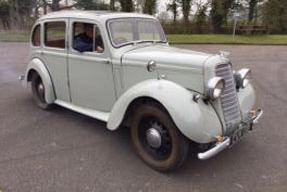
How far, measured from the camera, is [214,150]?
2789 millimetres

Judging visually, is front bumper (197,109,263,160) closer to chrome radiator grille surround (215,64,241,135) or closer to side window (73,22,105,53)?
chrome radiator grille surround (215,64,241,135)

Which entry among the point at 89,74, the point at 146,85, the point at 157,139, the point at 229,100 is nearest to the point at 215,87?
the point at 229,100

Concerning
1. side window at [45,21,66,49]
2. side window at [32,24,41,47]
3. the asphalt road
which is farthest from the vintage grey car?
the asphalt road

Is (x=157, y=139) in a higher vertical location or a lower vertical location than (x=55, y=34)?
lower

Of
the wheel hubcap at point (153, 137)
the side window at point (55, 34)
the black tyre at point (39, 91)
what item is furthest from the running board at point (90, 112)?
the side window at point (55, 34)

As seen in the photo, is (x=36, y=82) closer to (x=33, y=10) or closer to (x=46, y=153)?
(x=46, y=153)

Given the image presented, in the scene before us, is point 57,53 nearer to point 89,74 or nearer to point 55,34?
point 55,34

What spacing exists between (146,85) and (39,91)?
308cm

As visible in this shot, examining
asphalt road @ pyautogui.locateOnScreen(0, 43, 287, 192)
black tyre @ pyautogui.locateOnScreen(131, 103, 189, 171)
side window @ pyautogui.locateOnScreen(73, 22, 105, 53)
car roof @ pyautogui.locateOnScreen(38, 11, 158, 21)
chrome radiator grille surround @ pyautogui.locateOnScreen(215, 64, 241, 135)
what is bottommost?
asphalt road @ pyautogui.locateOnScreen(0, 43, 287, 192)

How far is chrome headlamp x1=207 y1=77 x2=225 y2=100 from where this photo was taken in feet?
9.53

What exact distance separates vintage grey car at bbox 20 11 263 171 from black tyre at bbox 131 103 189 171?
12mm

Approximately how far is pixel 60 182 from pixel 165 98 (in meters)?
1.55

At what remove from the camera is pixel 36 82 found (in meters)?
5.43

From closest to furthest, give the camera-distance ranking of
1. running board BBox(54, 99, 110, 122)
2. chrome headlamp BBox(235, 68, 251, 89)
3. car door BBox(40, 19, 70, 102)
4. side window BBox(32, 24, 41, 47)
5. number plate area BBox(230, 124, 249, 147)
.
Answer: number plate area BBox(230, 124, 249, 147) → chrome headlamp BBox(235, 68, 251, 89) → running board BBox(54, 99, 110, 122) → car door BBox(40, 19, 70, 102) → side window BBox(32, 24, 41, 47)
